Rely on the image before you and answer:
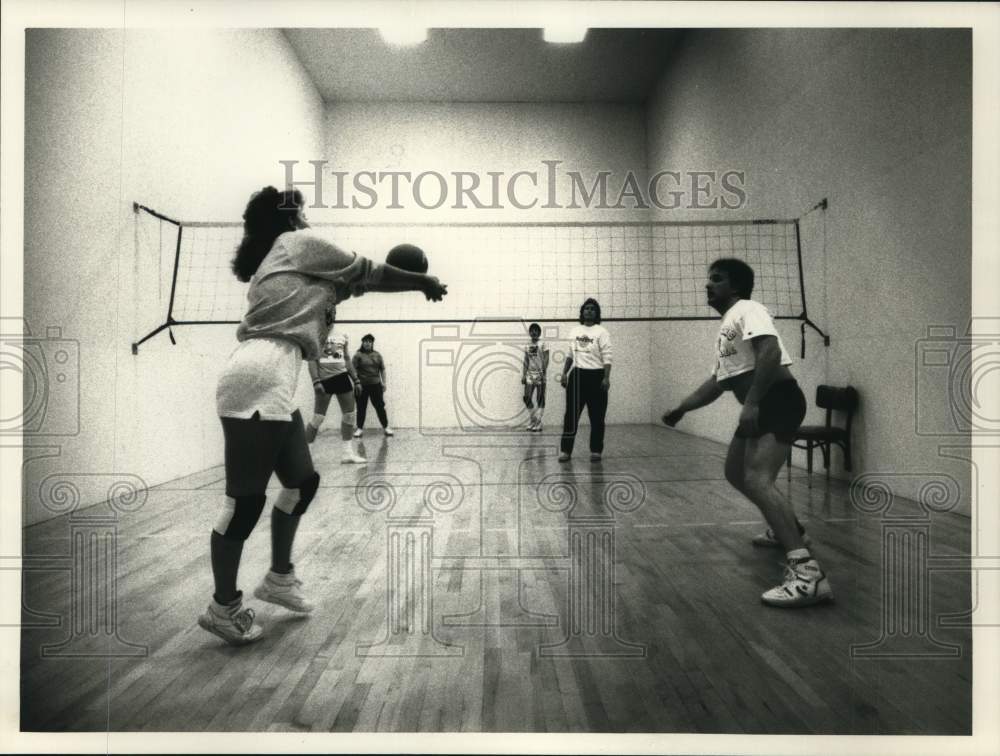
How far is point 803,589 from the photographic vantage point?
1849 mm

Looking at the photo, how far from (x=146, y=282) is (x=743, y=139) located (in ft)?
10.8

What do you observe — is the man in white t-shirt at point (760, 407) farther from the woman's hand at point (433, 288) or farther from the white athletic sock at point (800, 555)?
the woman's hand at point (433, 288)

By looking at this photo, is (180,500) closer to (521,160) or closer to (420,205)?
(420,205)

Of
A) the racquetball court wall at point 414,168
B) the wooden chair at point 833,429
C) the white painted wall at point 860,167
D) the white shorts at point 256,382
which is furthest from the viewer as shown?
the wooden chair at point 833,429

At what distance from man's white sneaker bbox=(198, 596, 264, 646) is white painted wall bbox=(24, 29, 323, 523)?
43cm

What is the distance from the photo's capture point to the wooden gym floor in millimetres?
1392

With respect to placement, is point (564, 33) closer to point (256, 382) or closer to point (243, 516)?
point (256, 382)

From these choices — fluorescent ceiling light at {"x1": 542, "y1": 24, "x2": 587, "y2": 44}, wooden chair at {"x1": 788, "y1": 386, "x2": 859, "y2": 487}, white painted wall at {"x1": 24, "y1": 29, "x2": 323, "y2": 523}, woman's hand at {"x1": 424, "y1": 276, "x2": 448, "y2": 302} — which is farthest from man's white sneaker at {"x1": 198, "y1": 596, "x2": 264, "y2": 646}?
wooden chair at {"x1": 788, "y1": 386, "x2": 859, "y2": 487}

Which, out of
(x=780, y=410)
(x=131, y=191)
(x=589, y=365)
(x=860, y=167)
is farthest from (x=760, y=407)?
(x=131, y=191)

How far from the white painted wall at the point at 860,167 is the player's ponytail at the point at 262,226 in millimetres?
1339

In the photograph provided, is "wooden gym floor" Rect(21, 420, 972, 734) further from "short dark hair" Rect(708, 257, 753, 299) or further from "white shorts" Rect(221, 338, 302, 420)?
"short dark hair" Rect(708, 257, 753, 299)

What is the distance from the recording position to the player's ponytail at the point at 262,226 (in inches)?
68.6

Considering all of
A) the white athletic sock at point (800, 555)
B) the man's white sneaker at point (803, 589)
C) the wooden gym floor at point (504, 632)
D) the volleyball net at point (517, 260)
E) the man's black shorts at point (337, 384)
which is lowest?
the wooden gym floor at point (504, 632)

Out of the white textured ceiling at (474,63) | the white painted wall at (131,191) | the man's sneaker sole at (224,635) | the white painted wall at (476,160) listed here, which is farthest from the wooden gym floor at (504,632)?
the white textured ceiling at (474,63)
